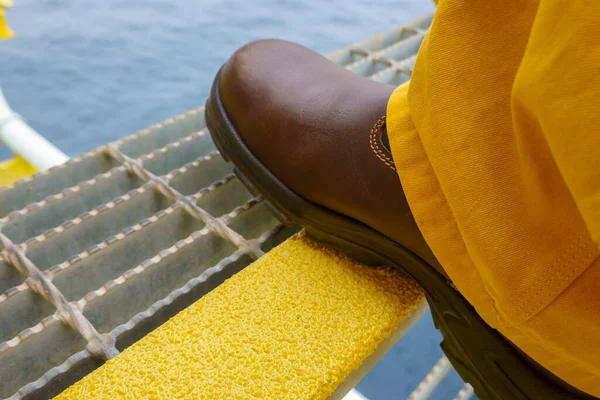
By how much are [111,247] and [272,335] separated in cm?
28

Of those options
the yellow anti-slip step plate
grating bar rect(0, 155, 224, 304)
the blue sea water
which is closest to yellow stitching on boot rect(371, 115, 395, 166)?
grating bar rect(0, 155, 224, 304)

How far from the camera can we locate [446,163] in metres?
0.39

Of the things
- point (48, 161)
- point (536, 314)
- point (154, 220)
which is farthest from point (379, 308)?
point (48, 161)

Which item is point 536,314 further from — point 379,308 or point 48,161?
point 48,161

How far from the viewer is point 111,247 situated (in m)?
0.67

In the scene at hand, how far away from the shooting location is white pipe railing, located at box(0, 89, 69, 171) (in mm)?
1218

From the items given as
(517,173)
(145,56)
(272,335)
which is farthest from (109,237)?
(145,56)

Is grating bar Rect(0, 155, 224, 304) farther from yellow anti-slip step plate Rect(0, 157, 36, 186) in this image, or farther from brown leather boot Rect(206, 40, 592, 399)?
yellow anti-slip step plate Rect(0, 157, 36, 186)

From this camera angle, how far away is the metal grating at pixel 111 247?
1.85 ft

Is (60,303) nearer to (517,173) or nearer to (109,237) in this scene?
(109,237)

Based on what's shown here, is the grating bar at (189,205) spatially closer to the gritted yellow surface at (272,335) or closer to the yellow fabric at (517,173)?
the gritted yellow surface at (272,335)

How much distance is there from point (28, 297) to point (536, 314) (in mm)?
591

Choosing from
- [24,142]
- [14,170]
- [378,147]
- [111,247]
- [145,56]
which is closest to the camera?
[378,147]

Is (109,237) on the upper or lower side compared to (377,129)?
lower
